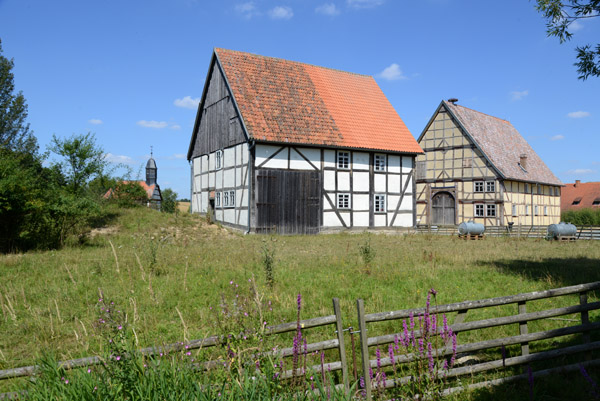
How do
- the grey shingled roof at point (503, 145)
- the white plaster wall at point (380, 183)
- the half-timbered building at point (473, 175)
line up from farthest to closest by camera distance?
1. the grey shingled roof at point (503, 145)
2. the half-timbered building at point (473, 175)
3. the white plaster wall at point (380, 183)

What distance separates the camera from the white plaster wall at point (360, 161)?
24.9 m

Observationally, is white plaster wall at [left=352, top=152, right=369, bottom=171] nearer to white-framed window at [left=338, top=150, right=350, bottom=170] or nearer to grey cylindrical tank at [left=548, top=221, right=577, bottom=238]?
white-framed window at [left=338, top=150, right=350, bottom=170]

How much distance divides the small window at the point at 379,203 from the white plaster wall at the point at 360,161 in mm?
1912

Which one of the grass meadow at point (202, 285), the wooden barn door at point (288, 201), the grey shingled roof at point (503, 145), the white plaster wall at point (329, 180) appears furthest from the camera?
the grey shingled roof at point (503, 145)

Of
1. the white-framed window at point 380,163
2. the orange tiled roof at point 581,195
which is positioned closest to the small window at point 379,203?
the white-framed window at point 380,163

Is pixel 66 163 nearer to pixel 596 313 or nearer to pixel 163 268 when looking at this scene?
pixel 163 268

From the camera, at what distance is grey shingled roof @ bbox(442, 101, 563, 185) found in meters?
32.6

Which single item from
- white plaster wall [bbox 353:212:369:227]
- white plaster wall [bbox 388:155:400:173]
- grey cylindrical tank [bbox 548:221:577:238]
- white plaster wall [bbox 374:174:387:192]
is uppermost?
white plaster wall [bbox 388:155:400:173]

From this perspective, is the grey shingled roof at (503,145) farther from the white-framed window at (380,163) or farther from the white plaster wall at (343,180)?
the white plaster wall at (343,180)

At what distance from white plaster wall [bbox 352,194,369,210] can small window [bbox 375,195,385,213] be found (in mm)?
735

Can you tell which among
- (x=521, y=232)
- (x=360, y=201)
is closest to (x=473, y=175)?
(x=521, y=232)

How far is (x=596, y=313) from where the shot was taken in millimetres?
7559

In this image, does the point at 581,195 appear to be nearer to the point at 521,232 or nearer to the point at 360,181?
the point at 521,232

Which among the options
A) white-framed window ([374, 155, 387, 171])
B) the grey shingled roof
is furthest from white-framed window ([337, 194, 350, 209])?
the grey shingled roof
